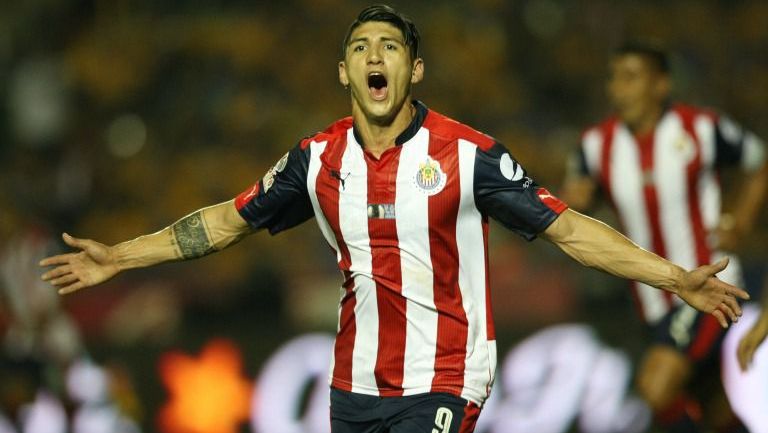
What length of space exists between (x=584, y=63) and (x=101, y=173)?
4.06m

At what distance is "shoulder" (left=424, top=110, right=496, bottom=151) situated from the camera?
155 inches

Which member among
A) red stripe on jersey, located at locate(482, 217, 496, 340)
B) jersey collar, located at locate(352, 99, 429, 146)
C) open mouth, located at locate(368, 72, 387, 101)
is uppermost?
open mouth, located at locate(368, 72, 387, 101)

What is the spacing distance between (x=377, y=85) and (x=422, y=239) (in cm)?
53

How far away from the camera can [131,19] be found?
10.8 metres

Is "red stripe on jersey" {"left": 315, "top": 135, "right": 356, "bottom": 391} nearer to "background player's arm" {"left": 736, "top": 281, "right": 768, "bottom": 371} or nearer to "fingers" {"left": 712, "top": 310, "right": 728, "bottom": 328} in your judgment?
"fingers" {"left": 712, "top": 310, "right": 728, "bottom": 328}

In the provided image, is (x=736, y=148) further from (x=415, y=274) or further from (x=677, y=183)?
(x=415, y=274)

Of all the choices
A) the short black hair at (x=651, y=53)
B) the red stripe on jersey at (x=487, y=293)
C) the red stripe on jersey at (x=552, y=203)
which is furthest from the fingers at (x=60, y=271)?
the short black hair at (x=651, y=53)

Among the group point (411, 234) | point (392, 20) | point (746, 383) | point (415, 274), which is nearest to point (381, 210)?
point (411, 234)

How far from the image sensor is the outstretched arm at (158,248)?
→ 164 inches

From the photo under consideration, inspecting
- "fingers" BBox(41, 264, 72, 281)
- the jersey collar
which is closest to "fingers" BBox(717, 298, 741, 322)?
the jersey collar

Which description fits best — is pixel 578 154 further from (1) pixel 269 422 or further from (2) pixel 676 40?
(2) pixel 676 40

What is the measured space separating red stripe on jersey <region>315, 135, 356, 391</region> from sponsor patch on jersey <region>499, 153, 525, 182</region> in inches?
21.6

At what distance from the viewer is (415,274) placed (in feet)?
13.0

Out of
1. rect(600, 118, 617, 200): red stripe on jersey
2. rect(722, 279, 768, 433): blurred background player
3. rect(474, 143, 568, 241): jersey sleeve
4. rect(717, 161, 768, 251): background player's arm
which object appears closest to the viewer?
rect(474, 143, 568, 241): jersey sleeve
